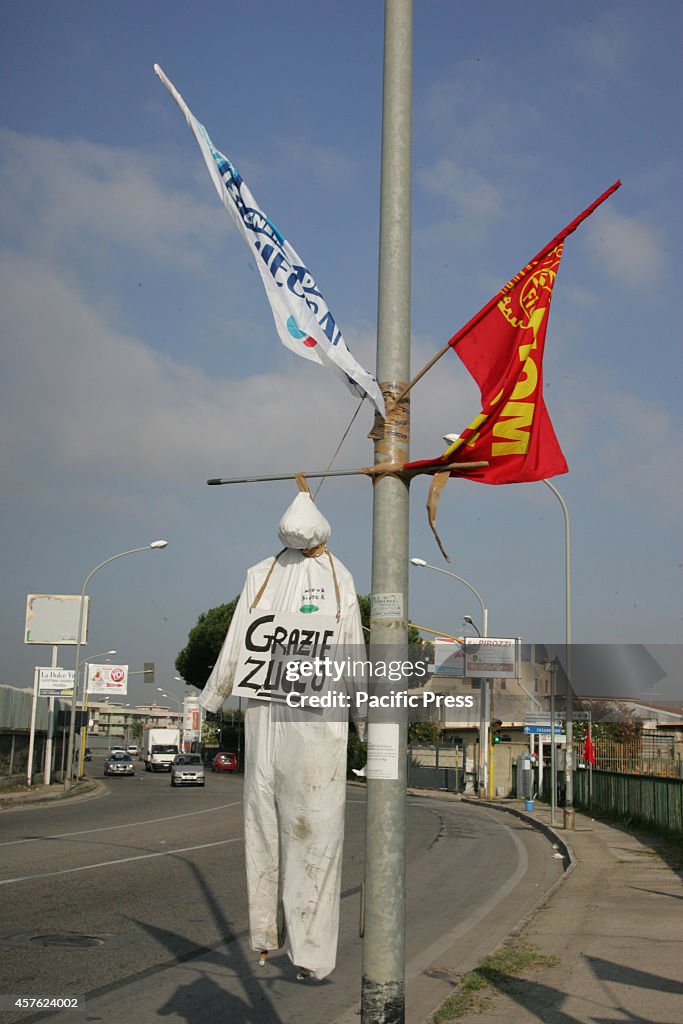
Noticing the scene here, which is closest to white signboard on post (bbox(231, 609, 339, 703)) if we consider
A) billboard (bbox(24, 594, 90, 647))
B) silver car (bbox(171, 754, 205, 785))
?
silver car (bbox(171, 754, 205, 785))

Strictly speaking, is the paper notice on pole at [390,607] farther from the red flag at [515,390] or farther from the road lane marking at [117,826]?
the road lane marking at [117,826]

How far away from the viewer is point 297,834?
14.4 ft

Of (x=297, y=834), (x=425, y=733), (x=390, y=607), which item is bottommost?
(x=425, y=733)

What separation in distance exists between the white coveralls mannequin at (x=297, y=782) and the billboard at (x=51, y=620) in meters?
42.8

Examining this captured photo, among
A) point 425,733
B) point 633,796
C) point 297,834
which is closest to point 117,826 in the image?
point 633,796

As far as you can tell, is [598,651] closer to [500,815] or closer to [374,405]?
[500,815]

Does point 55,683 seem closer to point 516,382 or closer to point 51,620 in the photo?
point 51,620

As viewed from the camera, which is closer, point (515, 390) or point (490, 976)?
point (515, 390)

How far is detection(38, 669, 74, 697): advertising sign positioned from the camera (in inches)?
1496

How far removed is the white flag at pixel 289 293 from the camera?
4.54 m

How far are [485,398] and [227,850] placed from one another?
13621mm

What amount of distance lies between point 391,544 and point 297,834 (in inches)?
51.1

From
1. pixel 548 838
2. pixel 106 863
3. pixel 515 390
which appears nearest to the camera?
pixel 515 390

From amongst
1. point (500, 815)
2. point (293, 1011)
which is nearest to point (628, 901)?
point (293, 1011)
